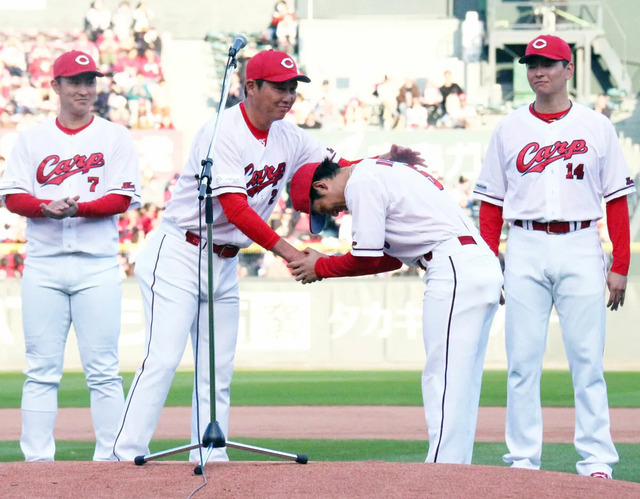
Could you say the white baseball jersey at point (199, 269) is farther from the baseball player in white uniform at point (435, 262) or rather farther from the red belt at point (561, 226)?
the red belt at point (561, 226)

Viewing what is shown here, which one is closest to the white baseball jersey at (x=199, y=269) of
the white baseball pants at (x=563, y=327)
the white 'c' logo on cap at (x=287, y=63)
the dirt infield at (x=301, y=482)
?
the white 'c' logo on cap at (x=287, y=63)

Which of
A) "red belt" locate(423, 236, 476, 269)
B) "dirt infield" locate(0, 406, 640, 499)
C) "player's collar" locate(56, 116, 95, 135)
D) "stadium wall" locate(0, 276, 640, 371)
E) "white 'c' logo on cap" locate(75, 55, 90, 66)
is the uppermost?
"white 'c' logo on cap" locate(75, 55, 90, 66)

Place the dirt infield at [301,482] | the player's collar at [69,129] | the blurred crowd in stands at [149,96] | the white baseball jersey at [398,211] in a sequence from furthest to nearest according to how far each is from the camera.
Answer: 1. the blurred crowd in stands at [149,96]
2. the player's collar at [69,129]
3. the white baseball jersey at [398,211]
4. the dirt infield at [301,482]

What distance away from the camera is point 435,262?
4.48 m

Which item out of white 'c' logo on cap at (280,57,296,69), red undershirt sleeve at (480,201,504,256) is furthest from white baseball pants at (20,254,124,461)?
red undershirt sleeve at (480,201,504,256)

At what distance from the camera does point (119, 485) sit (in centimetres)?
377

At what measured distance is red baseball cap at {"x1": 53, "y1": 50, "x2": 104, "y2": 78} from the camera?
17.3 feet

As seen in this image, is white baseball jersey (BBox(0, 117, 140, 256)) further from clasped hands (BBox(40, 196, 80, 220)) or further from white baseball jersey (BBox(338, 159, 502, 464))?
white baseball jersey (BBox(338, 159, 502, 464))

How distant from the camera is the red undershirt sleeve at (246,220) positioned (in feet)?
15.0

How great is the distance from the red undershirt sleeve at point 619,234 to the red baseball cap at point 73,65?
8.70 ft

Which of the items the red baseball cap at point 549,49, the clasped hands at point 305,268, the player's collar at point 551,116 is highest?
the red baseball cap at point 549,49

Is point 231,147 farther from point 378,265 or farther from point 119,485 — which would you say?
point 119,485

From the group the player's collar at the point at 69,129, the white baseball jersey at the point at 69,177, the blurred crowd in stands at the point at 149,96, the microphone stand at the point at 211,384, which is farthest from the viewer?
the blurred crowd in stands at the point at 149,96

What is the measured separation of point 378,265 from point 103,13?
14684 mm
